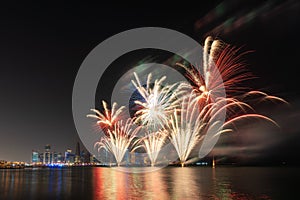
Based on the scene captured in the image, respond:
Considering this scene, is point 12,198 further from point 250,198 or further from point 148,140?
point 148,140

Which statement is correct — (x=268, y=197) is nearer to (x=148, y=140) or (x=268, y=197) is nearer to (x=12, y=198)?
(x=12, y=198)

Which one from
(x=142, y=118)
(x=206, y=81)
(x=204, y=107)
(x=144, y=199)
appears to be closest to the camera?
(x=144, y=199)

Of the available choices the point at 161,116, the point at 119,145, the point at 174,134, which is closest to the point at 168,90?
the point at 161,116

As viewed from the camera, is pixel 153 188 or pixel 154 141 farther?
pixel 154 141

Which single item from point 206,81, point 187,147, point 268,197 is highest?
point 206,81

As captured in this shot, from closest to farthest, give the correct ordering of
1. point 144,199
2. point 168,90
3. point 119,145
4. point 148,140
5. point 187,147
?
1. point 144,199
2. point 168,90
3. point 187,147
4. point 148,140
5. point 119,145

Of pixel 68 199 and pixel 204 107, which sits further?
pixel 204 107

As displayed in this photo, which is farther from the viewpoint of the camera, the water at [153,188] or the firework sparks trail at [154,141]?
the firework sparks trail at [154,141]

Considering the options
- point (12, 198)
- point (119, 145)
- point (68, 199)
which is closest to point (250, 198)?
point (68, 199)

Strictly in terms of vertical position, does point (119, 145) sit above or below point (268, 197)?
above

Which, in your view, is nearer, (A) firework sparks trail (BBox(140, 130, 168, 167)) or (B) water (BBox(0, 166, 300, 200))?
(B) water (BBox(0, 166, 300, 200))
